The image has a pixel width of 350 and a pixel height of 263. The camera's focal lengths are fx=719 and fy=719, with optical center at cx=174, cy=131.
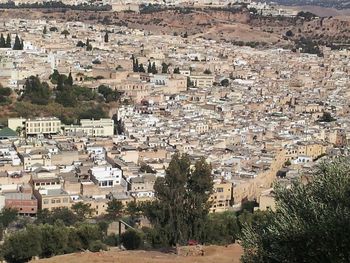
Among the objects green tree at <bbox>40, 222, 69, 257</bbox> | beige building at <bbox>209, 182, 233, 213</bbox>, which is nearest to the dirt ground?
green tree at <bbox>40, 222, 69, 257</bbox>

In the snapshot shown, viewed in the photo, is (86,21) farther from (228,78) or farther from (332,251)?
(332,251)

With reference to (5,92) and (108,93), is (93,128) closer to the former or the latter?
(5,92)

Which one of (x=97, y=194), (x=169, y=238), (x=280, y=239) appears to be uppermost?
(x=280, y=239)

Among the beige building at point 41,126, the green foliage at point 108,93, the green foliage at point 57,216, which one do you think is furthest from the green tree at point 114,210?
the green foliage at point 108,93

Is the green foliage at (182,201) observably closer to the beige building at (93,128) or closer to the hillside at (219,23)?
the beige building at (93,128)

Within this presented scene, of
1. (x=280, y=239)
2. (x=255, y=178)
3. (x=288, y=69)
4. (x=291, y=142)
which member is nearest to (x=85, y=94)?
(x=291, y=142)

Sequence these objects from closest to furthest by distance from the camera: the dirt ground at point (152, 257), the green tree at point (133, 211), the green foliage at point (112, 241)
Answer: the dirt ground at point (152, 257), the green foliage at point (112, 241), the green tree at point (133, 211)

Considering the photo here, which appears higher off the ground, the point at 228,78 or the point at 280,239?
the point at 280,239
